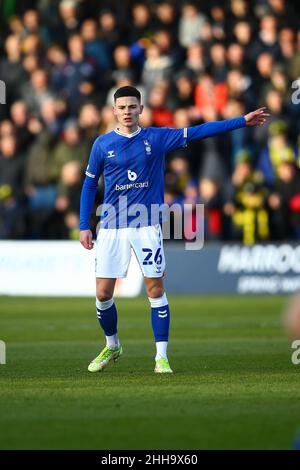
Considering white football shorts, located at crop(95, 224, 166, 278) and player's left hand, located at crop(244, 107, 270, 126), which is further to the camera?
white football shorts, located at crop(95, 224, 166, 278)

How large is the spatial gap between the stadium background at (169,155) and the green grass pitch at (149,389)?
0.21m

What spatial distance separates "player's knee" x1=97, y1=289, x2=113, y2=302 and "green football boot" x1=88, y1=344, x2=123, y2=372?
1.75 feet

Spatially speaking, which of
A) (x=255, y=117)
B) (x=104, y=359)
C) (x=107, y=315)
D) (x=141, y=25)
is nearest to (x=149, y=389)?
(x=104, y=359)

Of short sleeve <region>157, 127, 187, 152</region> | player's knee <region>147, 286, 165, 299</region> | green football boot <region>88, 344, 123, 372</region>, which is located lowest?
green football boot <region>88, 344, 123, 372</region>

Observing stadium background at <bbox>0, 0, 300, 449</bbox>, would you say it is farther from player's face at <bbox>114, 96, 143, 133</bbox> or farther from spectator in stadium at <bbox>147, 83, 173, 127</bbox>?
player's face at <bbox>114, 96, 143, 133</bbox>

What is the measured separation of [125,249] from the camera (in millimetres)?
12047

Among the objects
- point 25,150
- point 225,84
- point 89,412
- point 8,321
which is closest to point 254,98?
point 225,84

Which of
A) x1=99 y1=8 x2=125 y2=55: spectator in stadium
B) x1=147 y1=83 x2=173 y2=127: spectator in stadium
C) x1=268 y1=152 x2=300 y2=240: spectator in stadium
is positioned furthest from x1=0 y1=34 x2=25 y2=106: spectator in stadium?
x1=268 y1=152 x2=300 y2=240: spectator in stadium

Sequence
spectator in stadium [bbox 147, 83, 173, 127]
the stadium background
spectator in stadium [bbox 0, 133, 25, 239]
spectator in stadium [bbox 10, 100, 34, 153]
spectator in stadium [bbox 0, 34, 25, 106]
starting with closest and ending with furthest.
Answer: the stadium background → spectator in stadium [bbox 147, 83, 173, 127] → spectator in stadium [bbox 0, 133, 25, 239] → spectator in stadium [bbox 10, 100, 34, 153] → spectator in stadium [bbox 0, 34, 25, 106]

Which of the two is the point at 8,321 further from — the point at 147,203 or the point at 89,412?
the point at 89,412

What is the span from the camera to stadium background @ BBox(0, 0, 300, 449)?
2227 cm

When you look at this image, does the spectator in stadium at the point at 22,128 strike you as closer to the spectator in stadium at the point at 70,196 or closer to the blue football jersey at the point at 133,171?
the spectator in stadium at the point at 70,196

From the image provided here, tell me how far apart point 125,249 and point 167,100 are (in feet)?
42.9

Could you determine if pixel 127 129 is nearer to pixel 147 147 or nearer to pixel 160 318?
pixel 147 147
